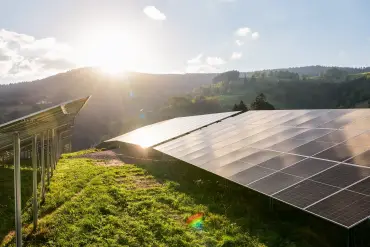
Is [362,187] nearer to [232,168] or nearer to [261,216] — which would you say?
Answer: [261,216]

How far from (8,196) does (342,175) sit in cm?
2055

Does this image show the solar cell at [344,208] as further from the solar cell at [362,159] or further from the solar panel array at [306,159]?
the solar cell at [362,159]

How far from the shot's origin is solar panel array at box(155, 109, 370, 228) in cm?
1196

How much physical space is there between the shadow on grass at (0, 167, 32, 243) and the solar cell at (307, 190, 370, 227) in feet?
46.9

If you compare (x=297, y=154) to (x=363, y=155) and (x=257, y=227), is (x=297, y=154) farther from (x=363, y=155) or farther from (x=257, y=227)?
(x=257, y=227)

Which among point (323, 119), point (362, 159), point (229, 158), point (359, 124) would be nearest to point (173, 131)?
point (323, 119)

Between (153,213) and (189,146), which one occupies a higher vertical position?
(189,146)

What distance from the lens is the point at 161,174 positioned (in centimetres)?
2645

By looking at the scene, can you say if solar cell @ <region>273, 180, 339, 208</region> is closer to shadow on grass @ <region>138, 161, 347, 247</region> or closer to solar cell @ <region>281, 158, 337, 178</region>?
solar cell @ <region>281, 158, 337, 178</region>

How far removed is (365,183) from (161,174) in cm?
1701

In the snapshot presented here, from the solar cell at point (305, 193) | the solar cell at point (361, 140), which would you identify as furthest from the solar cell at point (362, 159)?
the solar cell at point (305, 193)

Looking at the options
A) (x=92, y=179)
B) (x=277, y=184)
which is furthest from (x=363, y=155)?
(x=92, y=179)

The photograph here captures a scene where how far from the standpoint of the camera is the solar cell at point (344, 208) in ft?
34.3

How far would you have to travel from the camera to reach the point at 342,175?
13.6 meters
